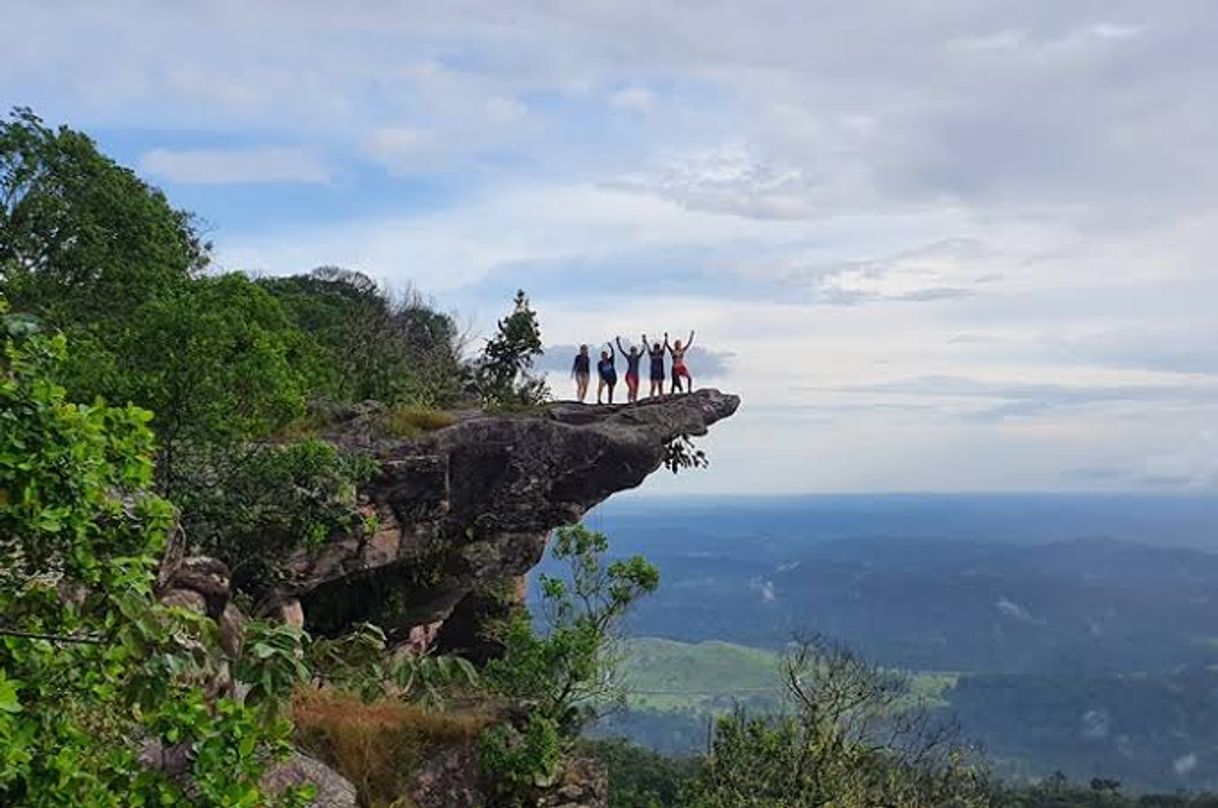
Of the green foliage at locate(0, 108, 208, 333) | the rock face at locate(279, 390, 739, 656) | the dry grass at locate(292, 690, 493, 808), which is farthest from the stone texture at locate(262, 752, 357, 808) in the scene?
the green foliage at locate(0, 108, 208, 333)

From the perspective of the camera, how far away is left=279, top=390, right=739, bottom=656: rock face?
→ 20.8m

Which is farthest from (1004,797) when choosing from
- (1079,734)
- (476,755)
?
(1079,734)

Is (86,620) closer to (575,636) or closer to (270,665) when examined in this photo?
(270,665)

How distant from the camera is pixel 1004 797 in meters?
54.5

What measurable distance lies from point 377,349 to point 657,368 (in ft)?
22.9

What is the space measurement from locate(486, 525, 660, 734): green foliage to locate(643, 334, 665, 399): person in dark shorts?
7.33 meters

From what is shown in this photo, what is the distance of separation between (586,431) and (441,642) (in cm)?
732

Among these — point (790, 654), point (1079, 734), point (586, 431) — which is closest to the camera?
point (586, 431)

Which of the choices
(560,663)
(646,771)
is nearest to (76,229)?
(560,663)

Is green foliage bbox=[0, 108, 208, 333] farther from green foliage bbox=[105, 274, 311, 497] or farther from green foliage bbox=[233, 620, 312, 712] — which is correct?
green foliage bbox=[233, 620, 312, 712]

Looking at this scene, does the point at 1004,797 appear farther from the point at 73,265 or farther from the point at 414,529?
the point at 73,265

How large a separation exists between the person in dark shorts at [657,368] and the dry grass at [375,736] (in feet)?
42.7

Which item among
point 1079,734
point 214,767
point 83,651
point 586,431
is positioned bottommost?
point 1079,734

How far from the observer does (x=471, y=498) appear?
22344mm
